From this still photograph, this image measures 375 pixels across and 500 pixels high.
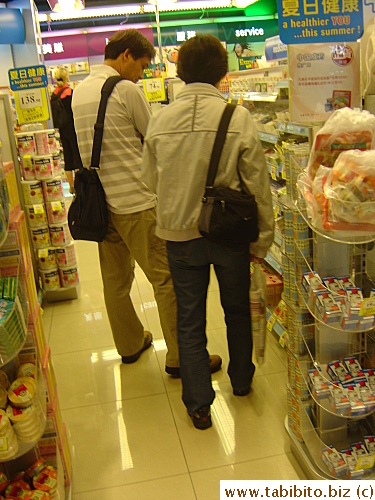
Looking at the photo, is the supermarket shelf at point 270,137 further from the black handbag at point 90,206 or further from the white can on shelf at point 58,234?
the white can on shelf at point 58,234

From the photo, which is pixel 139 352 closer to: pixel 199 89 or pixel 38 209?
pixel 38 209

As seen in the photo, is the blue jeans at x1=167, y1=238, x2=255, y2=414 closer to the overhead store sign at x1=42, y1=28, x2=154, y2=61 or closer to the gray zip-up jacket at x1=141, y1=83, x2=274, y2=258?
the gray zip-up jacket at x1=141, y1=83, x2=274, y2=258

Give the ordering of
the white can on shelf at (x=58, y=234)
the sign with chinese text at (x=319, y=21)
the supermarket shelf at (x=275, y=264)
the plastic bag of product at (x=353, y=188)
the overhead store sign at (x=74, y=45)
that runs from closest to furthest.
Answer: the plastic bag of product at (x=353, y=188) → the sign with chinese text at (x=319, y=21) → the supermarket shelf at (x=275, y=264) → the white can on shelf at (x=58, y=234) → the overhead store sign at (x=74, y=45)

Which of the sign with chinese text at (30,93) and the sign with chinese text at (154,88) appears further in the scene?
the sign with chinese text at (154,88)

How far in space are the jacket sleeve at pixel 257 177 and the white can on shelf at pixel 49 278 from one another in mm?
2527


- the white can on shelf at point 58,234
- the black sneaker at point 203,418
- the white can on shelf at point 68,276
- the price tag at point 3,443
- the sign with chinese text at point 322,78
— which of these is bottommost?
the black sneaker at point 203,418

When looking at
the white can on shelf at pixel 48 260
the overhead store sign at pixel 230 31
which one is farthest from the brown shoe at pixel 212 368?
the overhead store sign at pixel 230 31

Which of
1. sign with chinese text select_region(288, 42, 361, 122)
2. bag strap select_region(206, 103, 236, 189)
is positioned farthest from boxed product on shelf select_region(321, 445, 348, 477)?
sign with chinese text select_region(288, 42, 361, 122)

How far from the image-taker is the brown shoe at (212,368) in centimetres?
320

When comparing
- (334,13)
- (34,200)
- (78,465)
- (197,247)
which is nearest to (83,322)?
(34,200)

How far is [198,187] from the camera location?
236cm

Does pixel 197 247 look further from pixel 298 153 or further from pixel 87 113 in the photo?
pixel 87 113

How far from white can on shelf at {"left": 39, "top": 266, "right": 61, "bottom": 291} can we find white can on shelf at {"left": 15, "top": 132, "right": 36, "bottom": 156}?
39.6 inches

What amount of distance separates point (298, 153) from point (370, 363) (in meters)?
0.94
